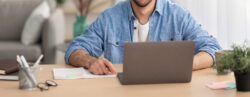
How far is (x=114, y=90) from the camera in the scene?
1.40 m

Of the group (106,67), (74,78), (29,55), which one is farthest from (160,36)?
(29,55)

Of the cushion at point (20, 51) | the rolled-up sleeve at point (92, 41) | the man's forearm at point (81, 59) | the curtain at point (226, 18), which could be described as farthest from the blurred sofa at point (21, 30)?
the man's forearm at point (81, 59)

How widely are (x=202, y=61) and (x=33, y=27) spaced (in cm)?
264

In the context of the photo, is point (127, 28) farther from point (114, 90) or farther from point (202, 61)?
point (114, 90)

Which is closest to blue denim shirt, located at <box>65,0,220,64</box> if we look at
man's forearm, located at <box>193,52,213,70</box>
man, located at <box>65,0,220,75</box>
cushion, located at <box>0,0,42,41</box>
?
man, located at <box>65,0,220,75</box>

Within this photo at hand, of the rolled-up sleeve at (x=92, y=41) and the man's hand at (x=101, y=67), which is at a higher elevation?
the rolled-up sleeve at (x=92, y=41)

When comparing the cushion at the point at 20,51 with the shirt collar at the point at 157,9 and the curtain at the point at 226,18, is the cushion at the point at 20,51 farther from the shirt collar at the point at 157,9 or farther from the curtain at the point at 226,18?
the shirt collar at the point at 157,9

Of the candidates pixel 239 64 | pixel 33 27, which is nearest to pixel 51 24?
pixel 33 27

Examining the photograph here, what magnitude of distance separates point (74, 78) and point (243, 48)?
2.09 feet

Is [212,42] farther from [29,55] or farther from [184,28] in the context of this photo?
[29,55]

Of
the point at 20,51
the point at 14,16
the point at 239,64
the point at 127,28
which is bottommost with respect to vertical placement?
the point at 20,51

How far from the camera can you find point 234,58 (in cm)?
135

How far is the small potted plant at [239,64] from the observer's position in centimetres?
132

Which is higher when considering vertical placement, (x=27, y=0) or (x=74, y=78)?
(x=27, y=0)
